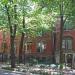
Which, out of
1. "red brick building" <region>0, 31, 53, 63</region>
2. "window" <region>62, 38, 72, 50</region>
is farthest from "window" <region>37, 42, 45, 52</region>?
"window" <region>62, 38, 72, 50</region>

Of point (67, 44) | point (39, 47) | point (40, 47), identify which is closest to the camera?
point (67, 44)

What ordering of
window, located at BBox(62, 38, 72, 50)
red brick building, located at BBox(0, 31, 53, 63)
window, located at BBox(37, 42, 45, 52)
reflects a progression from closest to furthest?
window, located at BBox(62, 38, 72, 50) → red brick building, located at BBox(0, 31, 53, 63) → window, located at BBox(37, 42, 45, 52)

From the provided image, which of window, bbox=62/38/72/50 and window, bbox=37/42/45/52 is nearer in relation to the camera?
window, bbox=62/38/72/50

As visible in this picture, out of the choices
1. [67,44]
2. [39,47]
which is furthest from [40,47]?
[67,44]

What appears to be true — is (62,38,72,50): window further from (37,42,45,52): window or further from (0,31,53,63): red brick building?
(37,42,45,52): window

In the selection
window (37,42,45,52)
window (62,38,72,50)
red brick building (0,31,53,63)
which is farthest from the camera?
window (37,42,45,52)

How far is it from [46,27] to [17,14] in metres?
13.7

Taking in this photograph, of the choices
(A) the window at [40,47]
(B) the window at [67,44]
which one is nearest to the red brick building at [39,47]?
(A) the window at [40,47]

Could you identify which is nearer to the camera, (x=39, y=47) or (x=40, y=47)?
(x=40, y=47)

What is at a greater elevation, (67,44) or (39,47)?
(67,44)

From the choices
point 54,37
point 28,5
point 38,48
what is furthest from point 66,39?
point 28,5

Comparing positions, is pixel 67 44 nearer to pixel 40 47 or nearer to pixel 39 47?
pixel 40 47

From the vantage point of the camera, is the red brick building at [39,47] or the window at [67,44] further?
the red brick building at [39,47]

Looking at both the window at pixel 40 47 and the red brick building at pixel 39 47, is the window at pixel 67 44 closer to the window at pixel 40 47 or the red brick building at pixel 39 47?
the red brick building at pixel 39 47
